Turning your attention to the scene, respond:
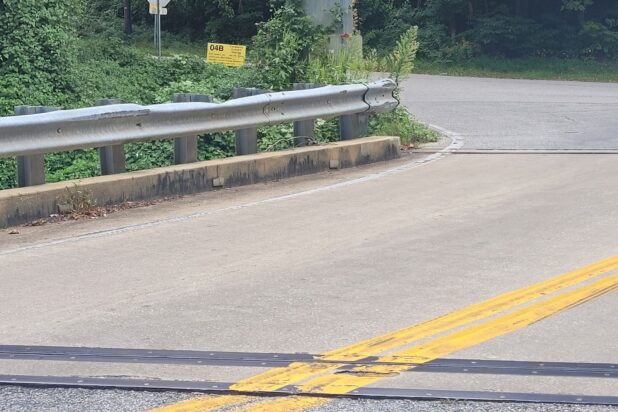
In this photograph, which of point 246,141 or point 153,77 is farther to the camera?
point 153,77

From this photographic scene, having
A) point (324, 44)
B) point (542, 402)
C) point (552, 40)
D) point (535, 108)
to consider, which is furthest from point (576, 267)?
point (552, 40)

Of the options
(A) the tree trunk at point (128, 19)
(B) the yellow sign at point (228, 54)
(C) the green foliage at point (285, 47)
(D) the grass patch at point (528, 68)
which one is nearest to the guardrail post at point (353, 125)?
(C) the green foliage at point (285, 47)

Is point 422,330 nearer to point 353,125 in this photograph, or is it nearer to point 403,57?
point 353,125

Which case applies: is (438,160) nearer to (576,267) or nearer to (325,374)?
(576,267)

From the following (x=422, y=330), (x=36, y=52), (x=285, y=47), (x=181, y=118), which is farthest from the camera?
(x=36, y=52)

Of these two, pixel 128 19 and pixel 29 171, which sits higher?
pixel 128 19

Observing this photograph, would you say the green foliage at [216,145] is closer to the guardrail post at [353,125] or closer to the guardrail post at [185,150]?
the guardrail post at [353,125]

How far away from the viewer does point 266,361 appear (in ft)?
17.9

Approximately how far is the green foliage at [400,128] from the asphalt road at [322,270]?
162 centimetres

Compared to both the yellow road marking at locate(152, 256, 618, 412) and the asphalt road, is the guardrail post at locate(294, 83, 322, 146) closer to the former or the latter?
the asphalt road

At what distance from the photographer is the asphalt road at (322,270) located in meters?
5.48

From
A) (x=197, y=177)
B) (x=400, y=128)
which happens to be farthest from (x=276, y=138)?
(x=197, y=177)

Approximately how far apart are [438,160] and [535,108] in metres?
6.99

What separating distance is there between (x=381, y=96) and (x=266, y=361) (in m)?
8.26
